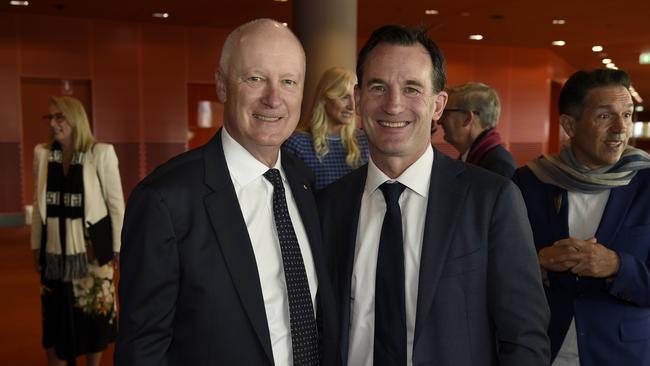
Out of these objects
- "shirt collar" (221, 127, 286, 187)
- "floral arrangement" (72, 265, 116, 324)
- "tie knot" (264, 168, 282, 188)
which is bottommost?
"floral arrangement" (72, 265, 116, 324)

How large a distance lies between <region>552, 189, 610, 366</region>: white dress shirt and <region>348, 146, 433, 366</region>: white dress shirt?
675mm

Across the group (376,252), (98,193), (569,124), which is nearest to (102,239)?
(98,193)

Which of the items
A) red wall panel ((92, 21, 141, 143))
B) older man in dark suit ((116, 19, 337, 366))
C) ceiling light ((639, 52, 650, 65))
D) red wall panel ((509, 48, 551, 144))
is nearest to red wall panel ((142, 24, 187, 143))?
red wall panel ((92, 21, 141, 143))

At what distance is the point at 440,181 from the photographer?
1675 mm

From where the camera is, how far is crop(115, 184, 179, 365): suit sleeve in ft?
4.80

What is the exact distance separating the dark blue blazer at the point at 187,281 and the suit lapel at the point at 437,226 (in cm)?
43

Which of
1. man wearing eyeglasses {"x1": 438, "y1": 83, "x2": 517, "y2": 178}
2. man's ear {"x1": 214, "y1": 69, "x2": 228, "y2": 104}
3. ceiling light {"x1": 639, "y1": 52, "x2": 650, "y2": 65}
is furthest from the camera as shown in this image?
ceiling light {"x1": 639, "y1": 52, "x2": 650, "y2": 65}

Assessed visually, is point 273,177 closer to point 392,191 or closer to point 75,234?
point 392,191

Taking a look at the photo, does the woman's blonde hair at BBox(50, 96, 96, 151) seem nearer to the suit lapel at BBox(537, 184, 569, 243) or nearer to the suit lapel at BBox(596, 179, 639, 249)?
the suit lapel at BBox(537, 184, 569, 243)

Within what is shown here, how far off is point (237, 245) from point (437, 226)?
0.56 metres

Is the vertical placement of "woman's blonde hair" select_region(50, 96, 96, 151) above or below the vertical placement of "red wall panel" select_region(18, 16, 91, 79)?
below

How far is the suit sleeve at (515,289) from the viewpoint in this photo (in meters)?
1.53

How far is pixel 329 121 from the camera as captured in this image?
343 centimetres

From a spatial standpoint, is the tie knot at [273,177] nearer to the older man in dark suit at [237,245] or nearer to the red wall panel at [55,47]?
the older man in dark suit at [237,245]
